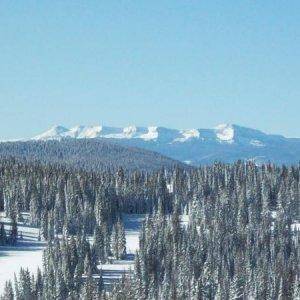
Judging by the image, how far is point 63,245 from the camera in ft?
586

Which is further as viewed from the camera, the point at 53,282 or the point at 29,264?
the point at 29,264

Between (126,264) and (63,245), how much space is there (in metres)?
23.0

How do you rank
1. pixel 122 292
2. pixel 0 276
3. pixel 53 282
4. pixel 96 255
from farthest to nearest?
pixel 96 255 → pixel 0 276 → pixel 53 282 → pixel 122 292

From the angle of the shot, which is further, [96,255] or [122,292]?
[96,255]

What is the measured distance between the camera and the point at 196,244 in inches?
7864

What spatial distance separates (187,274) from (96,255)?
103 feet

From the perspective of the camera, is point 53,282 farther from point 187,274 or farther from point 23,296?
point 187,274

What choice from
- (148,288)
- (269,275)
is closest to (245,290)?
(269,275)

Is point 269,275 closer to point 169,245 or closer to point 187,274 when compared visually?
point 187,274

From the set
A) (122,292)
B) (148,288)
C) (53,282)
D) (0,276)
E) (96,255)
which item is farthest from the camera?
(96,255)

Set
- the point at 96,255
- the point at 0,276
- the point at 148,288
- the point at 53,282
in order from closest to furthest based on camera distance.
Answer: the point at 53,282 < the point at 148,288 < the point at 0,276 < the point at 96,255

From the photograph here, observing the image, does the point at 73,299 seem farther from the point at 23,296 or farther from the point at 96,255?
the point at 96,255

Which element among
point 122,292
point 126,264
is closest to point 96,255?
point 126,264

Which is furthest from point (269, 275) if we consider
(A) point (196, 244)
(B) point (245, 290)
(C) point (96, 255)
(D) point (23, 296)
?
(D) point (23, 296)
